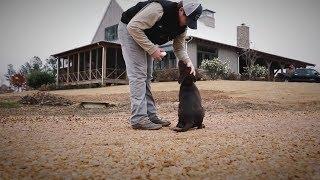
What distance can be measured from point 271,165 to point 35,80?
2698cm

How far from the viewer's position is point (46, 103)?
10.3 meters

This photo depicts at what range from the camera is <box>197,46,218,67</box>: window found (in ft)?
90.2

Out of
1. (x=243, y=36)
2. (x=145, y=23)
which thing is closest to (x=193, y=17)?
(x=145, y=23)

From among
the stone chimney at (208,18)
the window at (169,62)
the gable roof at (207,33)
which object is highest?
the stone chimney at (208,18)

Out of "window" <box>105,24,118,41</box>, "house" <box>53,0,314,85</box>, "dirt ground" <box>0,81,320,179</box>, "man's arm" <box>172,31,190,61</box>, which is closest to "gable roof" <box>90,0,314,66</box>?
"house" <box>53,0,314,85</box>

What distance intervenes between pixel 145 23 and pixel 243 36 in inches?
1191

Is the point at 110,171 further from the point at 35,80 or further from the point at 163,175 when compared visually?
the point at 35,80

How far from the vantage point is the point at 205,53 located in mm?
27812

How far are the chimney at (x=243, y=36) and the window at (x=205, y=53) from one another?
15.1 feet

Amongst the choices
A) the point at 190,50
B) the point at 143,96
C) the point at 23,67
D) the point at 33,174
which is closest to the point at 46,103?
the point at 143,96

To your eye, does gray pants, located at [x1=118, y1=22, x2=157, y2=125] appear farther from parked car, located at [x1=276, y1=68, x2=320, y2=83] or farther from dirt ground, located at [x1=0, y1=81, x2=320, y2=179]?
parked car, located at [x1=276, y1=68, x2=320, y2=83]

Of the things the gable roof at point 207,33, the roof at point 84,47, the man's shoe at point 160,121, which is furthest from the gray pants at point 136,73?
the gable roof at point 207,33

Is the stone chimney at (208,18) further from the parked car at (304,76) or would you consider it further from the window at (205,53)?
the parked car at (304,76)

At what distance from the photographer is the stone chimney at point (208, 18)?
30605mm
